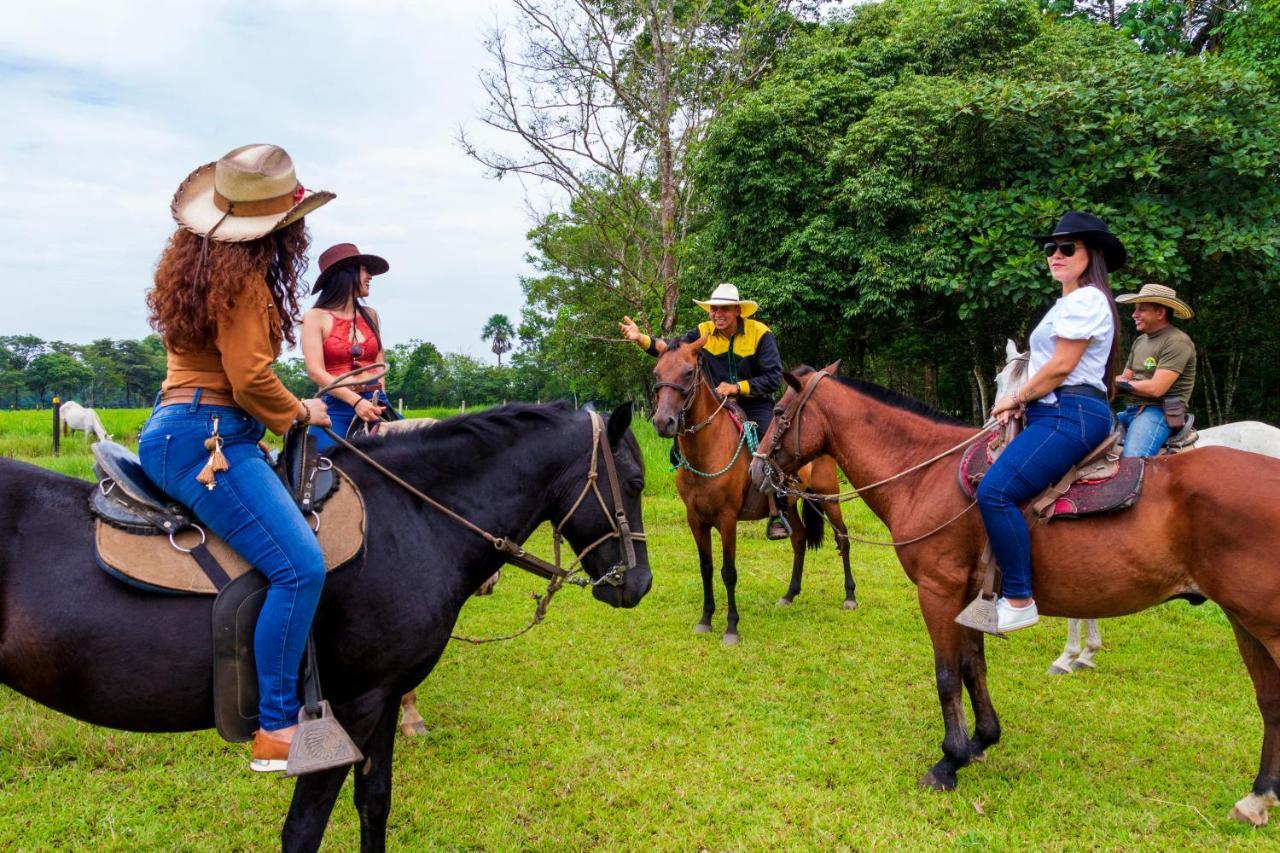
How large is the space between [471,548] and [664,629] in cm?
415

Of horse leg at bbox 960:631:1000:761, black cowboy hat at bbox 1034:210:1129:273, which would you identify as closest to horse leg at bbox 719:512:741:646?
horse leg at bbox 960:631:1000:761

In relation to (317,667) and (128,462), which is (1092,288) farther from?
(128,462)

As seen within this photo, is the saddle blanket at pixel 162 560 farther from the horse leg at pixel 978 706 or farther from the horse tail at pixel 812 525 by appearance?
the horse tail at pixel 812 525

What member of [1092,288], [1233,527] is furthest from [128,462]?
[1233,527]

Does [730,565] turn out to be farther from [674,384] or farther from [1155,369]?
[1155,369]

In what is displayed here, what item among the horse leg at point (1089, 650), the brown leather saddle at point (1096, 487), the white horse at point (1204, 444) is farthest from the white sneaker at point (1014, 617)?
the horse leg at point (1089, 650)

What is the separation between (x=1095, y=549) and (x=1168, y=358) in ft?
7.60

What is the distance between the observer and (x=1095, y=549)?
144 inches

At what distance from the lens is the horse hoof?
12.7 ft

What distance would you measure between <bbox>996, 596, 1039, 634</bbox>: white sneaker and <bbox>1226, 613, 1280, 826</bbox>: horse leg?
966 mm

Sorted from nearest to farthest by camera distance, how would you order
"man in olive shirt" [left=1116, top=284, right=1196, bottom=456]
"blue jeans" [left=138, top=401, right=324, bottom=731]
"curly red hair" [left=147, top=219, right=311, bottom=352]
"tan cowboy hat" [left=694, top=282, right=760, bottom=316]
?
"curly red hair" [left=147, top=219, right=311, bottom=352], "blue jeans" [left=138, top=401, right=324, bottom=731], "man in olive shirt" [left=1116, top=284, right=1196, bottom=456], "tan cowboy hat" [left=694, top=282, right=760, bottom=316]

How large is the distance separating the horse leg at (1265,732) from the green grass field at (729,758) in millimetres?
117

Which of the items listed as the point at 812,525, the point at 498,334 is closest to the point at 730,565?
the point at 812,525

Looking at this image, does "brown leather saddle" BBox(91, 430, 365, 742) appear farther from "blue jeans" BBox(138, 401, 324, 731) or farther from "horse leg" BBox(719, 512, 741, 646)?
"horse leg" BBox(719, 512, 741, 646)
